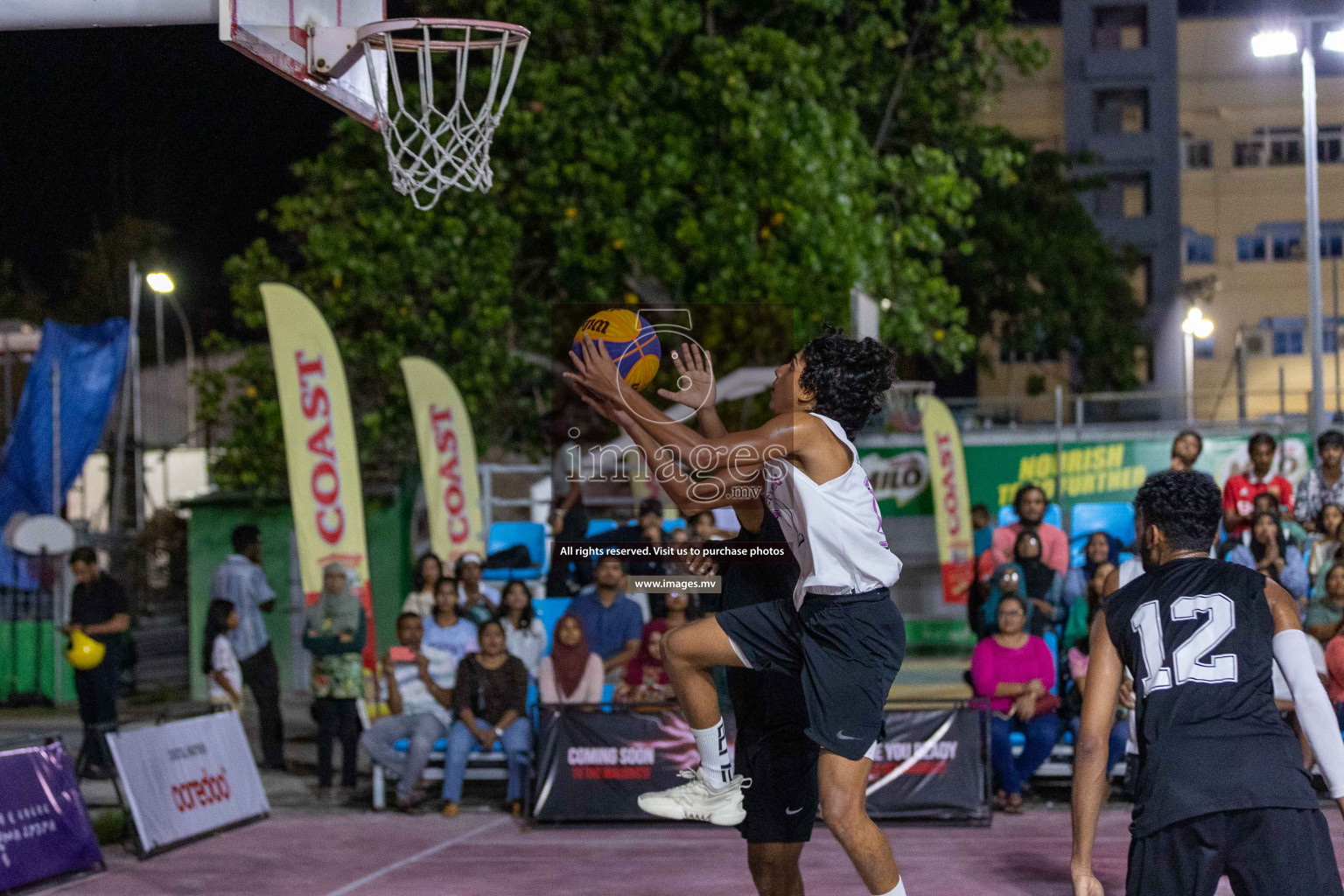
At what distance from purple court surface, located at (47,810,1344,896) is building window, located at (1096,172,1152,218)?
3672cm

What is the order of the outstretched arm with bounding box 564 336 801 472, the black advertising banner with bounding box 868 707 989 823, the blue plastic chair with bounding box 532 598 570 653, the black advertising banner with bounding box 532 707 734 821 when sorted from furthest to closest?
the blue plastic chair with bounding box 532 598 570 653, the black advertising banner with bounding box 532 707 734 821, the black advertising banner with bounding box 868 707 989 823, the outstretched arm with bounding box 564 336 801 472

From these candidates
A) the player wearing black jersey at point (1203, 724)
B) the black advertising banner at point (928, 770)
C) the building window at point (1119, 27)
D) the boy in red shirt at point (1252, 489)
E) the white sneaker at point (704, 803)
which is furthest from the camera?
the building window at point (1119, 27)

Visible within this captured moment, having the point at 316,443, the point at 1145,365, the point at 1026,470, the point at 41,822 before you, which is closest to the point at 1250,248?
the point at 1145,365

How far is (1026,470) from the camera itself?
18.8 meters

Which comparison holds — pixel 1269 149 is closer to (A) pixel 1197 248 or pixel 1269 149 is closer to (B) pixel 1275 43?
(A) pixel 1197 248

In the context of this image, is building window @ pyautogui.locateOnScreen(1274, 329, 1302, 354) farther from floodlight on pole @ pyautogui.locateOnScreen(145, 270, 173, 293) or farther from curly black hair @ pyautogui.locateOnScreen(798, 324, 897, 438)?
curly black hair @ pyautogui.locateOnScreen(798, 324, 897, 438)

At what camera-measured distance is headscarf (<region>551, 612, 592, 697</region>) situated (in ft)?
32.9

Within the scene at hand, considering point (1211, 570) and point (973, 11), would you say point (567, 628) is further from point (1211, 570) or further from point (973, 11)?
point (973, 11)

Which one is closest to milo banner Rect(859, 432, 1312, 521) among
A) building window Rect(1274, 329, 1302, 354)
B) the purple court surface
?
the purple court surface

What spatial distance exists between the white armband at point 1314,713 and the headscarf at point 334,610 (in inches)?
318

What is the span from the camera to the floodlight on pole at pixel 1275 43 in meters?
14.9

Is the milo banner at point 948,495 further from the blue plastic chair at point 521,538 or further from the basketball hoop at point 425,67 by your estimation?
the basketball hoop at point 425,67

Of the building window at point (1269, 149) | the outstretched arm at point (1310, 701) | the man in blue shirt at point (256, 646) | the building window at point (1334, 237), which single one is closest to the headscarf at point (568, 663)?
the man in blue shirt at point (256, 646)

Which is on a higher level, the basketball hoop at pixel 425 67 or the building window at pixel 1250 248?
the building window at pixel 1250 248
